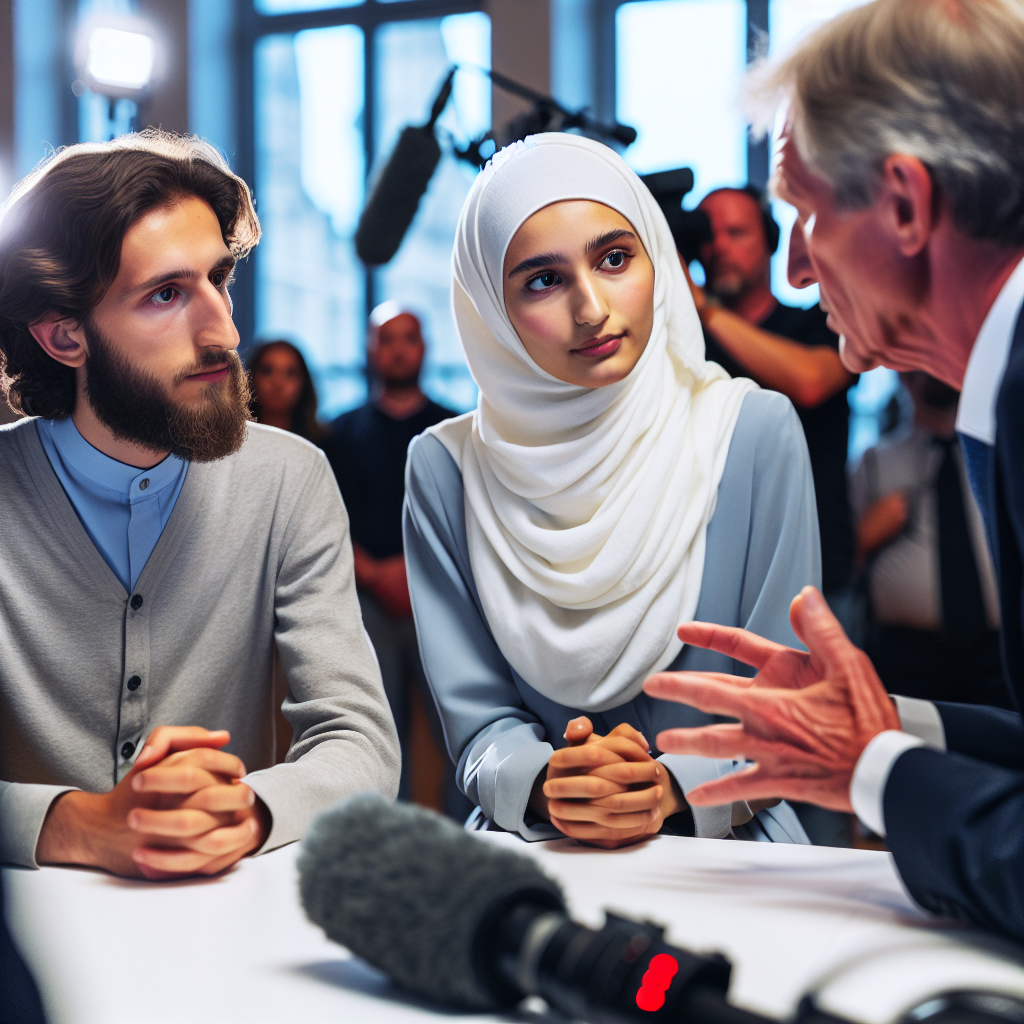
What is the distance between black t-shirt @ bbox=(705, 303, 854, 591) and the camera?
1694 mm

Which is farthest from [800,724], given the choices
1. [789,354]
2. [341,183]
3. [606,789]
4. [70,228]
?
[341,183]

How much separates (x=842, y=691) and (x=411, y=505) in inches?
22.4

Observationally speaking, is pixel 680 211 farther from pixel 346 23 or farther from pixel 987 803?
pixel 346 23

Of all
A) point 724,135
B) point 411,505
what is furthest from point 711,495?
point 724,135

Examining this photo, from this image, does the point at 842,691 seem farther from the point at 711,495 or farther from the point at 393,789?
the point at 393,789

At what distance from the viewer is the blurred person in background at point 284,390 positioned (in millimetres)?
2385

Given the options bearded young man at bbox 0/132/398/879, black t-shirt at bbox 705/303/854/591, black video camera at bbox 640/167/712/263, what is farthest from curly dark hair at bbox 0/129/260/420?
black t-shirt at bbox 705/303/854/591

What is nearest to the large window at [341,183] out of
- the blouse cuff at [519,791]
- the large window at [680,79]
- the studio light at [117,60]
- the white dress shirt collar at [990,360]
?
the large window at [680,79]

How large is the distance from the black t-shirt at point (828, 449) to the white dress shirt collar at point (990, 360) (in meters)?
0.96

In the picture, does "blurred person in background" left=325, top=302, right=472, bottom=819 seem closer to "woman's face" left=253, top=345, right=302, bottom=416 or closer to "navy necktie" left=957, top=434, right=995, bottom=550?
"woman's face" left=253, top=345, right=302, bottom=416

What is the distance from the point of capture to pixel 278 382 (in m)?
2.40

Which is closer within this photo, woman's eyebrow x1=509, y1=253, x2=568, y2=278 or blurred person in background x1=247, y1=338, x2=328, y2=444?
woman's eyebrow x1=509, y1=253, x2=568, y2=278

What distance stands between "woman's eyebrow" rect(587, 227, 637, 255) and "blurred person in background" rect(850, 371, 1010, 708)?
1.01 meters

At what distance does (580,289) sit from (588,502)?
22 centimetres
